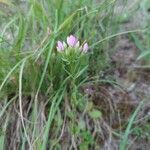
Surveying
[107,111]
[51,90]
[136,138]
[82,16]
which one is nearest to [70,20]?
[82,16]

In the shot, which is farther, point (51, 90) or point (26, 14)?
point (26, 14)

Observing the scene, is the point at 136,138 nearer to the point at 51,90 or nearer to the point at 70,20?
the point at 51,90

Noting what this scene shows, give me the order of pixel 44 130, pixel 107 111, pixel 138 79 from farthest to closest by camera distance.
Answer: pixel 138 79
pixel 107 111
pixel 44 130

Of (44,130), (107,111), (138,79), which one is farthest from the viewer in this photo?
(138,79)

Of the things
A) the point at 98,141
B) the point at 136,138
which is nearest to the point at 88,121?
the point at 98,141

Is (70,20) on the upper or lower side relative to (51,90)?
upper

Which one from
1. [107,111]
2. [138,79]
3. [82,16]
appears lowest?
[107,111]

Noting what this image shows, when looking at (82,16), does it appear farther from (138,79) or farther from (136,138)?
(136,138)
